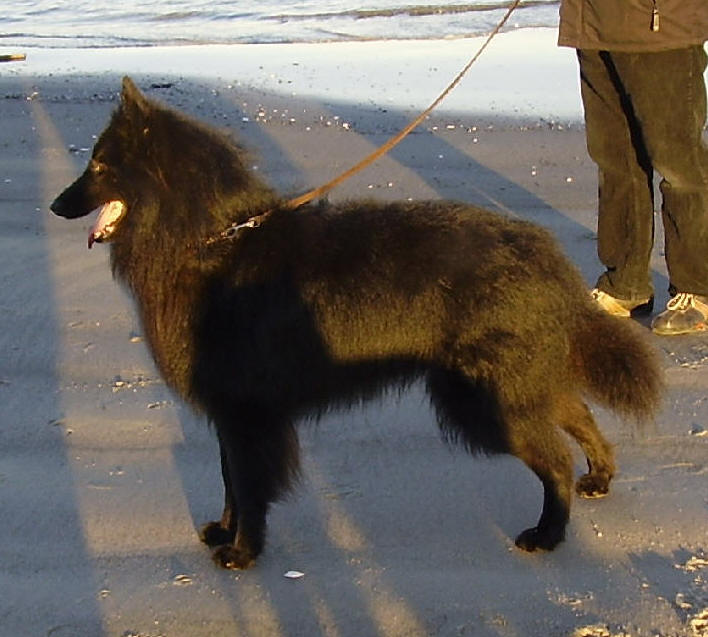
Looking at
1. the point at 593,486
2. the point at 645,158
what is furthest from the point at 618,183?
the point at 593,486

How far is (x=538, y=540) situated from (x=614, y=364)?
63 cm

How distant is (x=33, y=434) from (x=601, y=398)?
2.14 m

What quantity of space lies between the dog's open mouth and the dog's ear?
0.93ft

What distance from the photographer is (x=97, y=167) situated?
3.26 metres

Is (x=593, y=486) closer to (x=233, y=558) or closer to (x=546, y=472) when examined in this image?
(x=546, y=472)

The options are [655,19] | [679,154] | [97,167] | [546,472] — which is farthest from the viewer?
[679,154]

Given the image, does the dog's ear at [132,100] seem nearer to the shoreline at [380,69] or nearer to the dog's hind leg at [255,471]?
the dog's hind leg at [255,471]

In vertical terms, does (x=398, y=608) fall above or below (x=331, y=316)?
below

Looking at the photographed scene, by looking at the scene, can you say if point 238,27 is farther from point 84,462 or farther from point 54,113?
point 84,462

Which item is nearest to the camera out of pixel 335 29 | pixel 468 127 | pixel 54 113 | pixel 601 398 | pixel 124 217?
pixel 124 217

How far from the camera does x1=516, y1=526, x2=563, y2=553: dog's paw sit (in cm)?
329

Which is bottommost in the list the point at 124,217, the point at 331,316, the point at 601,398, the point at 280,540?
the point at 280,540

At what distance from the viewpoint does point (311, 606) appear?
305 centimetres

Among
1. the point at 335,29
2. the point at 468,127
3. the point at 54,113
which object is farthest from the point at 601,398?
the point at 335,29
